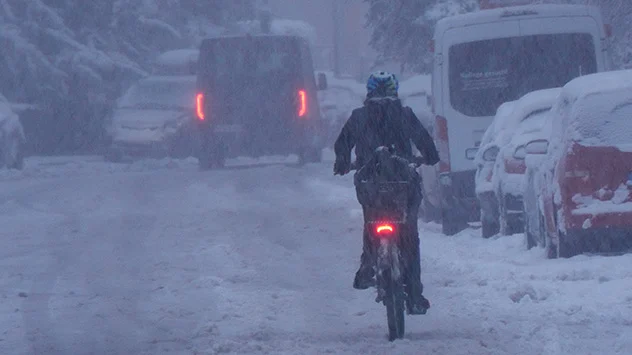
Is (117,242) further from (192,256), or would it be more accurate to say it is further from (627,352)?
(627,352)

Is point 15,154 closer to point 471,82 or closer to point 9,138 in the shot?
point 9,138

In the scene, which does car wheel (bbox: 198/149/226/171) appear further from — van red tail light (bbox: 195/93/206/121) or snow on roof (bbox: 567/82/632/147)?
snow on roof (bbox: 567/82/632/147)

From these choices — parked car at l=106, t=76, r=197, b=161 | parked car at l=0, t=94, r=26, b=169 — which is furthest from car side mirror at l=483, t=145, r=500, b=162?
parked car at l=106, t=76, r=197, b=161

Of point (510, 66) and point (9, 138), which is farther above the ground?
point (510, 66)

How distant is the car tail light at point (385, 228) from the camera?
9.02 m

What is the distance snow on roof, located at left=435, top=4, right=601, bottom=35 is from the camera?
15.8 m

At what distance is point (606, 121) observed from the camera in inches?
467

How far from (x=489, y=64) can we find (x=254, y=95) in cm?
1026

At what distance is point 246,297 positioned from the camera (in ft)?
36.9

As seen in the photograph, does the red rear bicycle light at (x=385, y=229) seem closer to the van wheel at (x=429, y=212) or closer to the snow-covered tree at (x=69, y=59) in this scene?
the van wheel at (x=429, y=212)

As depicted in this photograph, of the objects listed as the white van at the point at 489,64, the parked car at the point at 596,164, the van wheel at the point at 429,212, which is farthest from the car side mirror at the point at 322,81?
the parked car at the point at 596,164

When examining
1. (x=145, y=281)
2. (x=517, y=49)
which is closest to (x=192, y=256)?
(x=145, y=281)

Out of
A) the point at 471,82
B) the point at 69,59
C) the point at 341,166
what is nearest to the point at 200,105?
the point at 471,82

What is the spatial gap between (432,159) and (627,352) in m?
1.74
